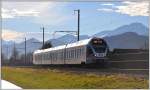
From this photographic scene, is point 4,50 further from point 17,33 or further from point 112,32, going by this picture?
point 112,32

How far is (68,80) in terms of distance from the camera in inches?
335

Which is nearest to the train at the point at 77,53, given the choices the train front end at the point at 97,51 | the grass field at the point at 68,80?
the train front end at the point at 97,51

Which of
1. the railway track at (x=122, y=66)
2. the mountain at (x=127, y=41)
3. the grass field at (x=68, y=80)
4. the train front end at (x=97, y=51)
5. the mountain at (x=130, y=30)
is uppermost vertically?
the mountain at (x=130, y=30)

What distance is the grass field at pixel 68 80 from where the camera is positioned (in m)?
8.46

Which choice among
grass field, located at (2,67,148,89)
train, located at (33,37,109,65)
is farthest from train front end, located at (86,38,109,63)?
grass field, located at (2,67,148,89)

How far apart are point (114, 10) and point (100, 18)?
6.4 inches

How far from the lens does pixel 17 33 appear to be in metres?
8.43

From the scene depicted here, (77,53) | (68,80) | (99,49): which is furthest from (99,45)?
(68,80)

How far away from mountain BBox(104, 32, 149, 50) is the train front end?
63 mm

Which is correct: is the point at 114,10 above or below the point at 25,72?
above

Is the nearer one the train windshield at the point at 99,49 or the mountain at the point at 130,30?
the mountain at the point at 130,30

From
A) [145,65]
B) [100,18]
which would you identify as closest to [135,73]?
[145,65]

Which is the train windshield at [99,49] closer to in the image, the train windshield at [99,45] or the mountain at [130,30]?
the train windshield at [99,45]

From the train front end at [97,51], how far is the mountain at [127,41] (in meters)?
0.06
